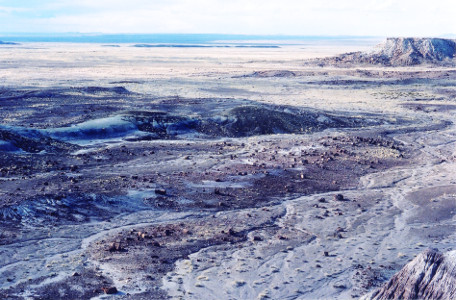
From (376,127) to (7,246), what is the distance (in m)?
28.4

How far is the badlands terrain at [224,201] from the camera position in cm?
1437

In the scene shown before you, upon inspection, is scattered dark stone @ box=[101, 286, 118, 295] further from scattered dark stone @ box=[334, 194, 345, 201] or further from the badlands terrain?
scattered dark stone @ box=[334, 194, 345, 201]

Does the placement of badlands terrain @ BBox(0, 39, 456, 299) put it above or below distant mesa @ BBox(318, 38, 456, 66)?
below

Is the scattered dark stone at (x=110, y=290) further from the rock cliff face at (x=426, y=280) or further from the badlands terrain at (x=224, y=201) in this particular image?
the rock cliff face at (x=426, y=280)

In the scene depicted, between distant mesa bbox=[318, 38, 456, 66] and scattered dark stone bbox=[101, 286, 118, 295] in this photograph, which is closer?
scattered dark stone bbox=[101, 286, 118, 295]

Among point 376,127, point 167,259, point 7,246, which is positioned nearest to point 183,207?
point 167,259

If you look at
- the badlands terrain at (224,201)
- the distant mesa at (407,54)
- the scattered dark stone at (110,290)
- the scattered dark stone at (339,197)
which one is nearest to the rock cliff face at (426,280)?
the badlands terrain at (224,201)

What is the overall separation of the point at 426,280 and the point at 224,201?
11.1 meters

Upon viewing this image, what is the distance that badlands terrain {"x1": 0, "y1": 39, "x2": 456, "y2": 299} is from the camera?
1437cm

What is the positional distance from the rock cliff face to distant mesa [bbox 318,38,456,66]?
282ft

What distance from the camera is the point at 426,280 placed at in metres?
11.3

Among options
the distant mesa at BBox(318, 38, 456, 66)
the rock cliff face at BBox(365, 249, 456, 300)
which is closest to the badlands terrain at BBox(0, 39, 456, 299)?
the rock cliff face at BBox(365, 249, 456, 300)

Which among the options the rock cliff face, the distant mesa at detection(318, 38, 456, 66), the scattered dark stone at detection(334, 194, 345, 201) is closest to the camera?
the rock cliff face

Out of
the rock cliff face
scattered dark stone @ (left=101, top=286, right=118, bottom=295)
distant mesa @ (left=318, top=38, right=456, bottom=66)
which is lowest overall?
scattered dark stone @ (left=101, top=286, right=118, bottom=295)
